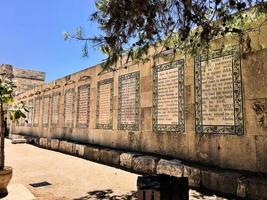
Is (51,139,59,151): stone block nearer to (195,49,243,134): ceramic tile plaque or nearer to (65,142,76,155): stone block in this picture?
(65,142,76,155): stone block

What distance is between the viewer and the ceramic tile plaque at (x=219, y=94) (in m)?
5.11

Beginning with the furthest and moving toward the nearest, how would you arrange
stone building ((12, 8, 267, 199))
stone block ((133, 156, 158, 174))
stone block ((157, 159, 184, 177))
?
1. stone block ((133, 156, 158, 174))
2. stone block ((157, 159, 184, 177))
3. stone building ((12, 8, 267, 199))

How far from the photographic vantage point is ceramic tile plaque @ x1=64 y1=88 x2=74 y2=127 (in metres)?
11.6

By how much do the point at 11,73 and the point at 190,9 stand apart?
23.6m

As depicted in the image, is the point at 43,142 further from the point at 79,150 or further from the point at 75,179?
the point at 75,179

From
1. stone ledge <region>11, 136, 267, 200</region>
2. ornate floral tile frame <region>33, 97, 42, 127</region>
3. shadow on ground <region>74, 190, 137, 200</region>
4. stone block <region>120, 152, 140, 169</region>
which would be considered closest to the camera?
stone ledge <region>11, 136, 267, 200</region>

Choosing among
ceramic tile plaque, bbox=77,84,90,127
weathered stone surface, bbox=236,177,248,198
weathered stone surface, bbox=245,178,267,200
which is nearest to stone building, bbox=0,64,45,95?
ceramic tile plaque, bbox=77,84,90,127

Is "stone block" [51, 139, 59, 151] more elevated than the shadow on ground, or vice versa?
"stone block" [51, 139, 59, 151]

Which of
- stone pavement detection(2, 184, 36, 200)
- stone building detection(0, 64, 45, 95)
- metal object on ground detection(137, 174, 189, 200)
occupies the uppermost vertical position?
stone building detection(0, 64, 45, 95)

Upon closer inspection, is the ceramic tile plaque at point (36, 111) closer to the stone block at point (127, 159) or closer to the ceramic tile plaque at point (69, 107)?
the ceramic tile plaque at point (69, 107)

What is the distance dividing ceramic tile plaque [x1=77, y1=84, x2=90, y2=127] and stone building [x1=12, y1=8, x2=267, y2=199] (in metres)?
0.09

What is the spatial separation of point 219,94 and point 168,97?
1.50m

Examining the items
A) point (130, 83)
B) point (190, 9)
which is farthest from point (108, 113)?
point (190, 9)

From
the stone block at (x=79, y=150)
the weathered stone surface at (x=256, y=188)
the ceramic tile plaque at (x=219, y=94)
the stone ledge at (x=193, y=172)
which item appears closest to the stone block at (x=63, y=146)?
the stone block at (x=79, y=150)
